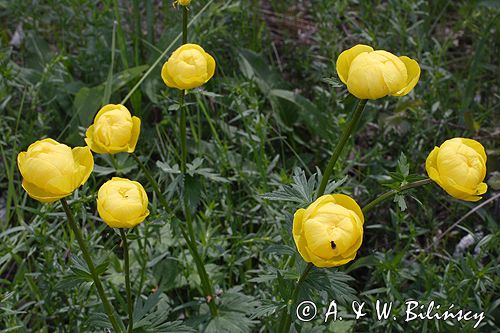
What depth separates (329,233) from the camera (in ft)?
3.82

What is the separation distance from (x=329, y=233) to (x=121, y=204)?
1.39ft

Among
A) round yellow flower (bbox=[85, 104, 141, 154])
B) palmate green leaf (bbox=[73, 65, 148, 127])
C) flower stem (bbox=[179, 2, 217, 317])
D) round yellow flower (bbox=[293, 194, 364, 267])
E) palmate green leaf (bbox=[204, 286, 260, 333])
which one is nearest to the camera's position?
round yellow flower (bbox=[293, 194, 364, 267])

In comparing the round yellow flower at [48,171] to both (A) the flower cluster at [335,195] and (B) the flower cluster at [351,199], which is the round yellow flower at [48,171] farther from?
(B) the flower cluster at [351,199]

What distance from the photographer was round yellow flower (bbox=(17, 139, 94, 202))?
1.23 metres

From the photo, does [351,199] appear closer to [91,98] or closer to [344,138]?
[344,138]

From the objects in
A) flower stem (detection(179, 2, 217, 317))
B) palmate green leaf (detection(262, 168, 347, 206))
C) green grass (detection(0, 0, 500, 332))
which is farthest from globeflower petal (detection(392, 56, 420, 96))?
flower stem (detection(179, 2, 217, 317))

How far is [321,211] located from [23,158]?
0.60 m

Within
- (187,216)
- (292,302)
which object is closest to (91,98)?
(187,216)

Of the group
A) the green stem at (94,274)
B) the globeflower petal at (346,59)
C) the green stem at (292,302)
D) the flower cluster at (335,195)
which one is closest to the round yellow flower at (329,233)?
the flower cluster at (335,195)

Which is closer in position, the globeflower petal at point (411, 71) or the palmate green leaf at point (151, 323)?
the globeflower petal at point (411, 71)

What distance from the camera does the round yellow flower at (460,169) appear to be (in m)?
1.22

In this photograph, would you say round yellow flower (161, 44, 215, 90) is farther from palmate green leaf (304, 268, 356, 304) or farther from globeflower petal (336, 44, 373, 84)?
palmate green leaf (304, 268, 356, 304)

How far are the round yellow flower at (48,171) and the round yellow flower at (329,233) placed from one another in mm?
468

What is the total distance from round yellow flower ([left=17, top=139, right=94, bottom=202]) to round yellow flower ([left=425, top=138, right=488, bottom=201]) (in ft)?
2.35
